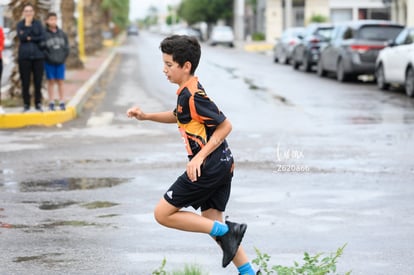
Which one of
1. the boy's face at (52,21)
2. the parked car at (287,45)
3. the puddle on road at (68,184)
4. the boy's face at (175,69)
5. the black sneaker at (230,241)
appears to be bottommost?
the parked car at (287,45)

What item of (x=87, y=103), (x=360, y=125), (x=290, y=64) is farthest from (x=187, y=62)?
(x=290, y=64)

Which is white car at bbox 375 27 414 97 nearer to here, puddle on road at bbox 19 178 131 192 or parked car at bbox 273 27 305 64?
puddle on road at bbox 19 178 131 192

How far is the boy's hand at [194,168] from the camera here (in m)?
4.97

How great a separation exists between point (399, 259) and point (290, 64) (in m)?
31.1

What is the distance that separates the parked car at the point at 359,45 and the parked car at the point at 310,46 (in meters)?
3.14

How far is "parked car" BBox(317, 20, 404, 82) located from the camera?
2392 cm

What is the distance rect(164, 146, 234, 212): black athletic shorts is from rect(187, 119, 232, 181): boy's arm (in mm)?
62

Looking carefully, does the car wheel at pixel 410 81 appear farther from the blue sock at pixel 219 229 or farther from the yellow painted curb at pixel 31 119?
the blue sock at pixel 219 229

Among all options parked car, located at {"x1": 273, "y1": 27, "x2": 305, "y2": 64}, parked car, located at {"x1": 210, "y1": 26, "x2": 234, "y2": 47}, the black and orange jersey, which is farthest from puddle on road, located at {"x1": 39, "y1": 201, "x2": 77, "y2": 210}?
parked car, located at {"x1": 210, "y1": 26, "x2": 234, "y2": 47}

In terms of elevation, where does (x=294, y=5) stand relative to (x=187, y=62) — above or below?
below

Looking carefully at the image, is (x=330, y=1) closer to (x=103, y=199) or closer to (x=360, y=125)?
(x=360, y=125)

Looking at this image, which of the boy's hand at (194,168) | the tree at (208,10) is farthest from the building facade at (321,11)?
the boy's hand at (194,168)

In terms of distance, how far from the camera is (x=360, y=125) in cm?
1448

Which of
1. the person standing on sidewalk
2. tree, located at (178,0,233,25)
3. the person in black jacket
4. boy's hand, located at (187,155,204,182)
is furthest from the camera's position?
tree, located at (178,0,233,25)
